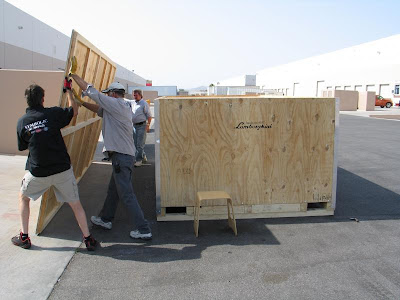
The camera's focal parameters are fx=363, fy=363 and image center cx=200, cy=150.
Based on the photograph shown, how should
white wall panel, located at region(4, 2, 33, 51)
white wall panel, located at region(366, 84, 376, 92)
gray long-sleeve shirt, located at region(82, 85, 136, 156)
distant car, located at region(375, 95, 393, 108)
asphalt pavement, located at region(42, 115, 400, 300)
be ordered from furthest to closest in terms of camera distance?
white wall panel, located at region(366, 84, 376, 92) < distant car, located at region(375, 95, 393, 108) < white wall panel, located at region(4, 2, 33, 51) < gray long-sleeve shirt, located at region(82, 85, 136, 156) < asphalt pavement, located at region(42, 115, 400, 300)

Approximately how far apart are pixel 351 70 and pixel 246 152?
5147 centimetres

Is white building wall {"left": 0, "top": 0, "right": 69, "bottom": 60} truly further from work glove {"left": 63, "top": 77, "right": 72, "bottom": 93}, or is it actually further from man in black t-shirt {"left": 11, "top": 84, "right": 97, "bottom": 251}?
man in black t-shirt {"left": 11, "top": 84, "right": 97, "bottom": 251}

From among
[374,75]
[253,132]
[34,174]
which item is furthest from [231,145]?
[374,75]

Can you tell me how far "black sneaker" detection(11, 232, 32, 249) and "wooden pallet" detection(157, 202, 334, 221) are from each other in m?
1.73

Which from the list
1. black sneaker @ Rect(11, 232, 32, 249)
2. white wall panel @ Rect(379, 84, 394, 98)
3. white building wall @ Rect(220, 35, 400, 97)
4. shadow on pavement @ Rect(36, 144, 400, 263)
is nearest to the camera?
black sneaker @ Rect(11, 232, 32, 249)

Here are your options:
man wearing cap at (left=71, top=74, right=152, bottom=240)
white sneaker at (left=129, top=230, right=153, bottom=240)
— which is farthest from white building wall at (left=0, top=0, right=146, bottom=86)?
white sneaker at (left=129, top=230, right=153, bottom=240)

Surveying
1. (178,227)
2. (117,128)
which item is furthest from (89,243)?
(117,128)

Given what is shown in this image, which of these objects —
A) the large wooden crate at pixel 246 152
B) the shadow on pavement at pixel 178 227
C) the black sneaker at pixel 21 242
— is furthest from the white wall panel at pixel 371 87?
the black sneaker at pixel 21 242

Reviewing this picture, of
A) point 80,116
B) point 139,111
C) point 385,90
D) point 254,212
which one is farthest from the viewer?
point 385,90

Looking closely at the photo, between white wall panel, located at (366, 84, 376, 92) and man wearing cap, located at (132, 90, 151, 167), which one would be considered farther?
white wall panel, located at (366, 84, 376, 92)

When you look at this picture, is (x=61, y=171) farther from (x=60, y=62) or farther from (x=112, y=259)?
(x=60, y=62)

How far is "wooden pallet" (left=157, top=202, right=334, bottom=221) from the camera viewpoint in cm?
522

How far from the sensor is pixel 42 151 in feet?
12.6

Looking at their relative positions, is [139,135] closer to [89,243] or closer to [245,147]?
[245,147]
